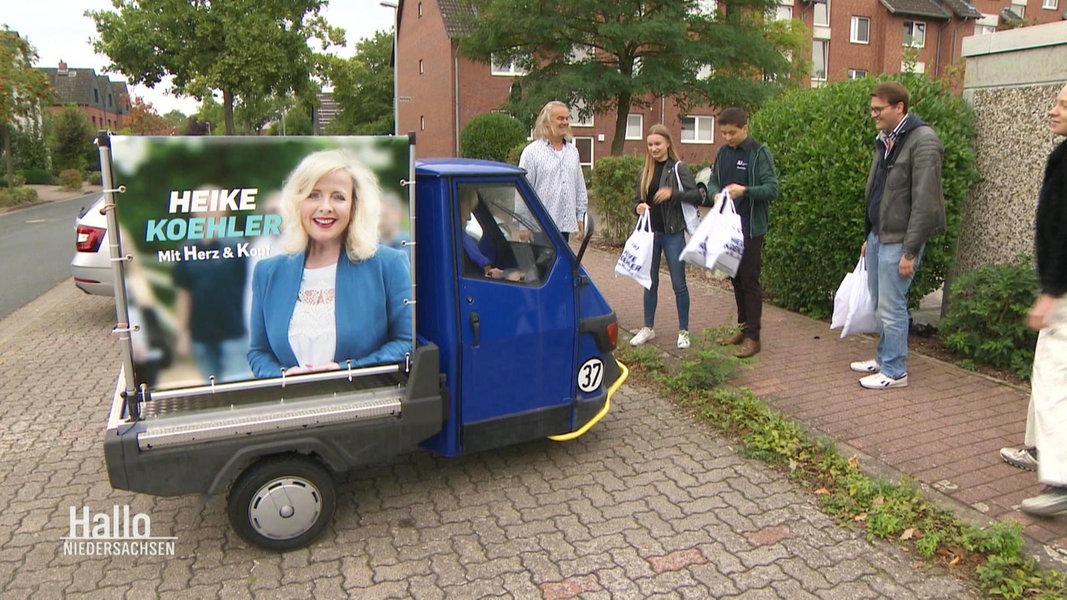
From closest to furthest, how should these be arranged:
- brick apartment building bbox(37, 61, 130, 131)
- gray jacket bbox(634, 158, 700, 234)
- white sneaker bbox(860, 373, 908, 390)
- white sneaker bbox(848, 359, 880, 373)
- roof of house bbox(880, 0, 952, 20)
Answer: white sneaker bbox(860, 373, 908, 390) < white sneaker bbox(848, 359, 880, 373) < gray jacket bbox(634, 158, 700, 234) < roof of house bbox(880, 0, 952, 20) < brick apartment building bbox(37, 61, 130, 131)

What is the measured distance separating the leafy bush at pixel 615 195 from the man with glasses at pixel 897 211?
6.78 m

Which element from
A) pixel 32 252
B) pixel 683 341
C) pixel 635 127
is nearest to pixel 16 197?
pixel 32 252

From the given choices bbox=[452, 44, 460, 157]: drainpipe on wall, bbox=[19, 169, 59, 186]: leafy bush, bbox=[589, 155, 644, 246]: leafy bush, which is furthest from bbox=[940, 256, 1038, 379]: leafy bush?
bbox=[19, 169, 59, 186]: leafy bush

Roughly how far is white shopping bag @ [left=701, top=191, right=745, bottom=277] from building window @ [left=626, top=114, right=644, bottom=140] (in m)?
35.9

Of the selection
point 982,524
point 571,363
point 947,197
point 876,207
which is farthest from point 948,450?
point 947,197

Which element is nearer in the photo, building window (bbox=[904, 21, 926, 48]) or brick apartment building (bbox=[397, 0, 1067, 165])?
brick apartment building (bbox=[397, 0, 1067, 165])

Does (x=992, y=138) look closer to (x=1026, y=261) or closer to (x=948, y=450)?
(x=1026, y=261)

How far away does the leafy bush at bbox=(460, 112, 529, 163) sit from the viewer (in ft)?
79.0

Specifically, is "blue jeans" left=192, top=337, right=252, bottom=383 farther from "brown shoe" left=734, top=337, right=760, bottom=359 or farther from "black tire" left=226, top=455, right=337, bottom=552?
"brown shoe" left=734, top=337, right=760, bottom=359

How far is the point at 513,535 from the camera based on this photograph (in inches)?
141

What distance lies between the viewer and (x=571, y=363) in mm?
4090

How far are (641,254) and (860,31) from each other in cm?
4681

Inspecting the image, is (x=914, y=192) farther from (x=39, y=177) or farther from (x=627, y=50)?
(x=39, y=177)

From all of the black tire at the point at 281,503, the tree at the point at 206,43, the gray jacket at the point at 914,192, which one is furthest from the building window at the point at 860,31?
the black tire at the point at 281,503
